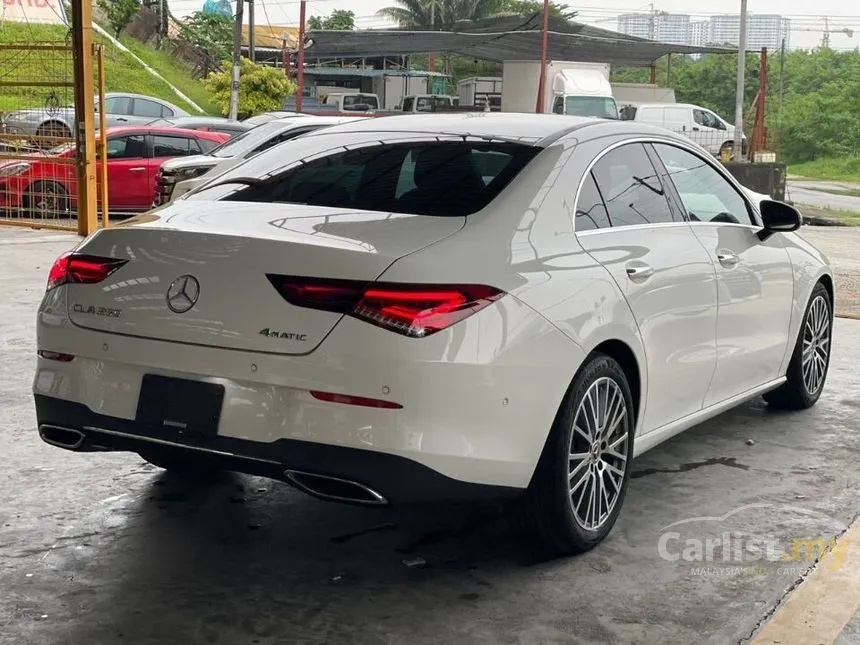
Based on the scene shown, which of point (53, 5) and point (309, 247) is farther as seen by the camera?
point (53, 5)

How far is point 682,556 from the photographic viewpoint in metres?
4.43

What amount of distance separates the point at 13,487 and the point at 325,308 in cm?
203

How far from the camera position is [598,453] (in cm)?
445

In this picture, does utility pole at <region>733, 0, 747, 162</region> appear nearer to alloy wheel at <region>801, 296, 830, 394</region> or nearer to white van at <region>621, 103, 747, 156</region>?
white van at <region>621, 103, 747, 156</region>

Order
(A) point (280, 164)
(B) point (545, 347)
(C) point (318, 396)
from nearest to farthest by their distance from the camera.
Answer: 1. (C) point (318, 396)
2. (B) point (545, 347)
3. (A) point (280, 164)

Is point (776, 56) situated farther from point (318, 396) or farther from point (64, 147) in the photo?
point (318, 396)

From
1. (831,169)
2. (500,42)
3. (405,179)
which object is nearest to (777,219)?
(405,179)

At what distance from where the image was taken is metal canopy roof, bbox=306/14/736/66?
1474 inches

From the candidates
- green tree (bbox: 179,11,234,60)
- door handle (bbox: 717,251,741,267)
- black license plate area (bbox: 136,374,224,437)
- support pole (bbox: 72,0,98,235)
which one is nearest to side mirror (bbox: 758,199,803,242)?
door handle (bbox: 717,251,741,267)

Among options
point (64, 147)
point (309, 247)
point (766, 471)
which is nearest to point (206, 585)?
point (309, 247)

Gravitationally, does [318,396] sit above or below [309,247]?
below

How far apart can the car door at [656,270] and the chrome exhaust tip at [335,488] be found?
4.02 feet

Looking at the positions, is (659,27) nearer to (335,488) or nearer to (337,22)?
(337,22)

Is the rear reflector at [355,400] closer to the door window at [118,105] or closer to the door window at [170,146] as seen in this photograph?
the door window at [170,146]
